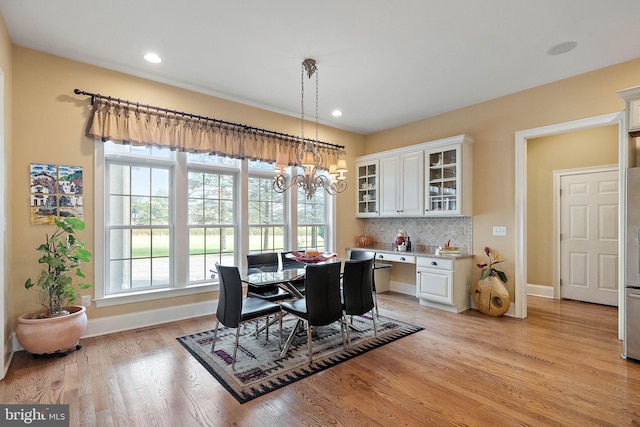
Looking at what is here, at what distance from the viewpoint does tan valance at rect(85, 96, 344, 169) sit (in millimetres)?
3461

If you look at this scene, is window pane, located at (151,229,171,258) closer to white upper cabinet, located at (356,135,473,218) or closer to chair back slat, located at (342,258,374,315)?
chair back slat, located at (342,258,374,315)

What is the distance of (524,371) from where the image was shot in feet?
8.85

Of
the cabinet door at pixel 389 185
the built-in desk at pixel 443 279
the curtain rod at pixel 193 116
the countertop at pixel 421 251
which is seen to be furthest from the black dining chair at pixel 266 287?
the cabinet door at pixel 389 185

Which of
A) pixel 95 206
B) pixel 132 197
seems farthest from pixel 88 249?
pixel 132 197

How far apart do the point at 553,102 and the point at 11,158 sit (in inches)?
234

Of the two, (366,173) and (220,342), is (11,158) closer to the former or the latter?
(220,342)

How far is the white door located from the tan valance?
4.53 m

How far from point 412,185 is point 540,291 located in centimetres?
292

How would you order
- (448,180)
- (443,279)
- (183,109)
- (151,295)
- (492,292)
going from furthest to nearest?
(448,180), (443,279), (492,292), (183,109), (151,295)

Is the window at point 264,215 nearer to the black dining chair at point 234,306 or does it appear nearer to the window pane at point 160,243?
the window pane at point 160,243

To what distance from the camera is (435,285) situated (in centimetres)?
454

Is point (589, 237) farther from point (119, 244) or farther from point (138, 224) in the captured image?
point (119, 244)

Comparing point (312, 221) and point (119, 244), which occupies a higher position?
point (312, 221)

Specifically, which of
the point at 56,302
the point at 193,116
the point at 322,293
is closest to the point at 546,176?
the point at 322,293
